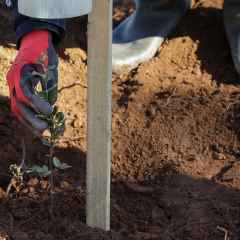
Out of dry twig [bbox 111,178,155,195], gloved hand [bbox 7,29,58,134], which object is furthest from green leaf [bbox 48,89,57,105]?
dry twig [bbox 111,178,155,195]

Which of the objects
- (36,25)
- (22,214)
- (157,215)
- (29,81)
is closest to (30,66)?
(29,81)

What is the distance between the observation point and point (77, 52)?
2949mm

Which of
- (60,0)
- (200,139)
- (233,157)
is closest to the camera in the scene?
(60,0)

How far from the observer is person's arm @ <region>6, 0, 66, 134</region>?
4.27ft

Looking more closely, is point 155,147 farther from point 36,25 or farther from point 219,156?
point 36,25

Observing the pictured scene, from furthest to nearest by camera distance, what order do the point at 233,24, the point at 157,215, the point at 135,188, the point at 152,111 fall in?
the point at 233,24 < the point at 152,111 < the point at 135,188 < the point at 157,215

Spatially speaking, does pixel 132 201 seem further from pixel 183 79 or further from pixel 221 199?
pixel 183 79

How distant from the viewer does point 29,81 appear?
1.40 m

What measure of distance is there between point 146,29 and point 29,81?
1.87m

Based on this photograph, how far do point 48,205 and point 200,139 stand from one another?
1052mm

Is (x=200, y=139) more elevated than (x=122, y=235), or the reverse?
(x=200, y=139)

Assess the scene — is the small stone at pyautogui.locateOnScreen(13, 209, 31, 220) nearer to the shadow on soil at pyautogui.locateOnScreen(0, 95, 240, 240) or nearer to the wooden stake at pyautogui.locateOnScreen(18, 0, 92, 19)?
the shadow on soil at pyautogui.locateOnScreen(0, 95, 240, 240)

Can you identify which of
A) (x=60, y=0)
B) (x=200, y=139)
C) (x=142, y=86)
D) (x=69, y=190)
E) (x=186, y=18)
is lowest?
(x=69, y=190)

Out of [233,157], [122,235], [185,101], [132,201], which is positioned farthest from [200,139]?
[122,235]
